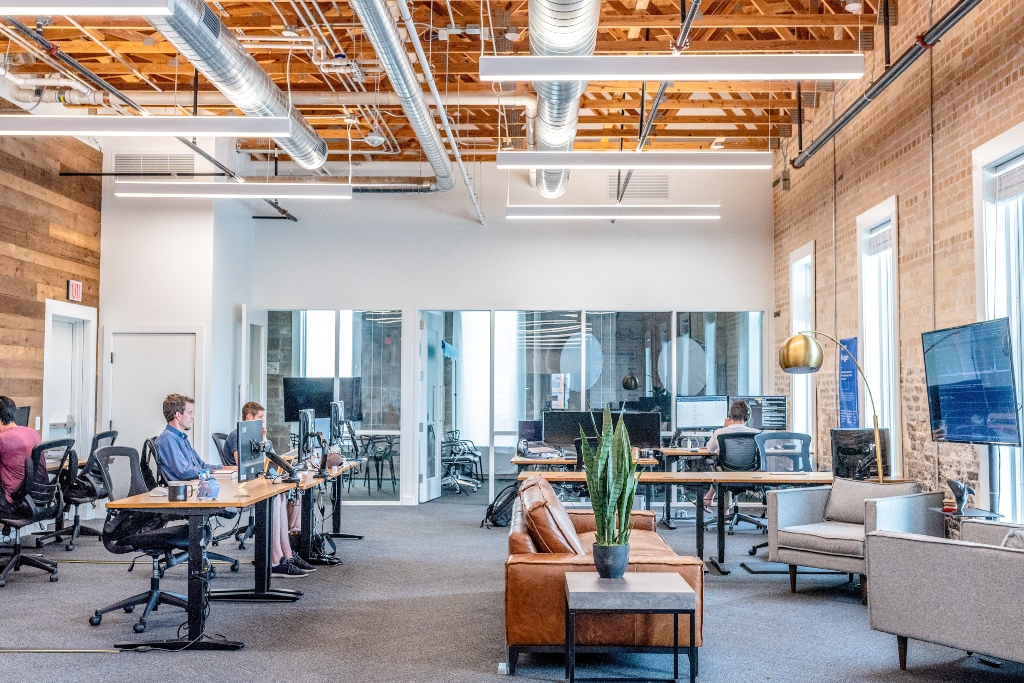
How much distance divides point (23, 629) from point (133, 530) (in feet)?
2.59

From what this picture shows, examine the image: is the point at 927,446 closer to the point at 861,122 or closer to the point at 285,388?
the point at 861,122

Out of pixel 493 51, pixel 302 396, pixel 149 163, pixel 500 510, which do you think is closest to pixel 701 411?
pixel 500 510

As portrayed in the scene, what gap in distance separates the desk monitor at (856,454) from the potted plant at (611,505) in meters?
3.39

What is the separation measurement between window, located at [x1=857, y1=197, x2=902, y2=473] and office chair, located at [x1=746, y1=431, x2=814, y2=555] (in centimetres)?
60

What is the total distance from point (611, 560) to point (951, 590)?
160cm

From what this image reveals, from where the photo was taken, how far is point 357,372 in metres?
11.5

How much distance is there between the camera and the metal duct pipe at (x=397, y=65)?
17.7ft

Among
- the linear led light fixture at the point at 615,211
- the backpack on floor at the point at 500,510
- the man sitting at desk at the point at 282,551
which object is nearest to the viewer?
the man sitting at desk at the point at 282,551

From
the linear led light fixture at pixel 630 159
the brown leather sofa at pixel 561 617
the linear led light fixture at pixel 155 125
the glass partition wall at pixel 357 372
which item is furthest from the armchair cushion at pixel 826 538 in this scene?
the glass partition wall at pixel 357 372

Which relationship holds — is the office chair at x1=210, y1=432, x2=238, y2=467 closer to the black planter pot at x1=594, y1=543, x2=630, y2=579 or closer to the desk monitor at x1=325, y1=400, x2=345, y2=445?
the desk monitor at x1=325, y1=400, x2=345, y2=445

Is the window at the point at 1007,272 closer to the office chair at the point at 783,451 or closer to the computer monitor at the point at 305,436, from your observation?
the office chair at the point at 783,451

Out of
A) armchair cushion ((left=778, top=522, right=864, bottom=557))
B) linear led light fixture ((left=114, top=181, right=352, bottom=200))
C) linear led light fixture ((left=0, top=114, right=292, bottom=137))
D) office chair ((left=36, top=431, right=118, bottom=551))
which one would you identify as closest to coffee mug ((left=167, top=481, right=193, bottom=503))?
linear led light fixture ((left=0, top=114, right=292, bottom=137))

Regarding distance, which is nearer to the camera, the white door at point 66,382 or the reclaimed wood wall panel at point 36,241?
the reclaimed wood wall panel at point 36,241

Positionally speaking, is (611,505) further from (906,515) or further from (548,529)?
(906,515)
